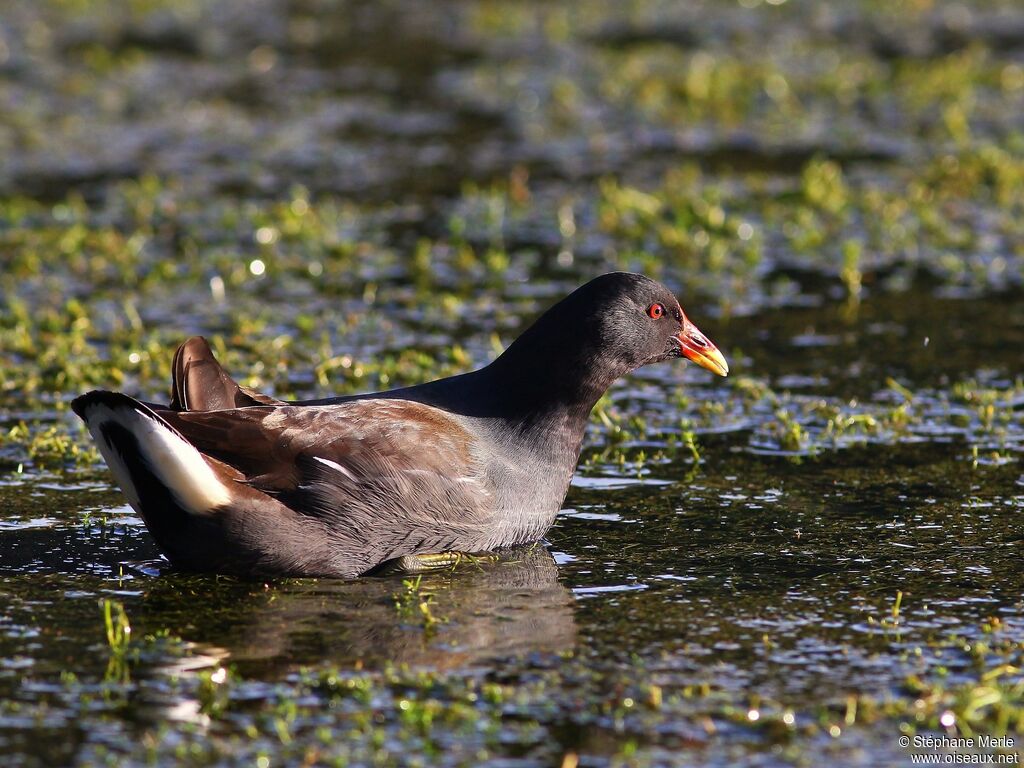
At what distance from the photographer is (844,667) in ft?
16.7

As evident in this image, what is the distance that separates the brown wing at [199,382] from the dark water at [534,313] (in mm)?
620

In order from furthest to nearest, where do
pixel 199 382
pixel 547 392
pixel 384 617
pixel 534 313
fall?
pixel 534 313
pixel 547 392
pixel 199 382
pixel 384 617

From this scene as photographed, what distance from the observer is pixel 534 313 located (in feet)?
31.7

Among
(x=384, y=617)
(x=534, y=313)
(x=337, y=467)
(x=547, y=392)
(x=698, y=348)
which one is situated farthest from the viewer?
(x=534, y=313)

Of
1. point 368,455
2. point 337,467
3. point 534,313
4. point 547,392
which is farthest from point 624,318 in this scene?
point 534,313

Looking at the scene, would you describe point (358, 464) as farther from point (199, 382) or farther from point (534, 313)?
point (534, 313)

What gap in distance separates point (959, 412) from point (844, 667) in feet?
10.4

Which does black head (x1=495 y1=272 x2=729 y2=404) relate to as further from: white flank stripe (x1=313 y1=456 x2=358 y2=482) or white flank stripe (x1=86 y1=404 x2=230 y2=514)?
white flank stripe (x1=86 y1=404 x2=230 y2=514)

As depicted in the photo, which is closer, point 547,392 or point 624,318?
point 547,392

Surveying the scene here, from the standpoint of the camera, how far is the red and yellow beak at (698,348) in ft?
22.6

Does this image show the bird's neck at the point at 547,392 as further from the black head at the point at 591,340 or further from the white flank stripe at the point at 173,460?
the white flank stripe at the point at 173,460

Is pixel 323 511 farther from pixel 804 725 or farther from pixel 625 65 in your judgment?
pixel 625 65

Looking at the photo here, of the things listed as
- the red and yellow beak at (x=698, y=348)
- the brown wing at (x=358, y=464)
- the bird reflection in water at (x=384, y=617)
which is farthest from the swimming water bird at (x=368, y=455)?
the red and yellow beak at (x=698, y=348)

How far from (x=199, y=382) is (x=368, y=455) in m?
0.73
